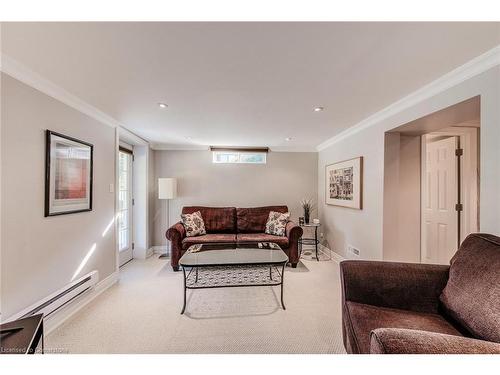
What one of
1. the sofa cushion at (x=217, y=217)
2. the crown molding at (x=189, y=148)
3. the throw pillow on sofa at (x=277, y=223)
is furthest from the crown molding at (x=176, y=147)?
the throw pillow on sofa at (x=277, y=223)

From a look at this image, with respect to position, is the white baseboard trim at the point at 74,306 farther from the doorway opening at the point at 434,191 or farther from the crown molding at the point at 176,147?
the doorway opening at the point at 434,191

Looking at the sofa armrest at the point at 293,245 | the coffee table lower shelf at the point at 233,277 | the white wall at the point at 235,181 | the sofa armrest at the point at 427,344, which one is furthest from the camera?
the white wall at the point at 235,181

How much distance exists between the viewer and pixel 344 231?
342 cm

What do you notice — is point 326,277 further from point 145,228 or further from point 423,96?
point 145,228

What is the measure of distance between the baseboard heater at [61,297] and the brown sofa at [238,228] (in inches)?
47.2

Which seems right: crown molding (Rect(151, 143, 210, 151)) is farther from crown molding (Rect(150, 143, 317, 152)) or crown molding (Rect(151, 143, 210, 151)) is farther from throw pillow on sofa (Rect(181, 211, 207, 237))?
throw pillow on sofa (Rect(181, 211, 207, 237))

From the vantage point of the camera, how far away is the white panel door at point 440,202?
9.25ft

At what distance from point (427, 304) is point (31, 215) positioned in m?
2.91

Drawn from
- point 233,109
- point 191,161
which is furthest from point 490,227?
point 191,161

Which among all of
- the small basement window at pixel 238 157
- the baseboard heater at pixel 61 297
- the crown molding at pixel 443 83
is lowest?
the baseboard heater at pixel 61 297

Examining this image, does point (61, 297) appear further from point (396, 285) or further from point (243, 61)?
point (396, 285)

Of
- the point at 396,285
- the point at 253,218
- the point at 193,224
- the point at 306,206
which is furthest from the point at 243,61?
the point at 306,206
